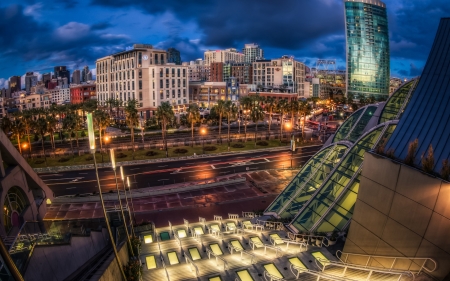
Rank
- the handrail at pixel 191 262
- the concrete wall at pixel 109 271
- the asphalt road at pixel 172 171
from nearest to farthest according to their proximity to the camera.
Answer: the concrete wall at pixel 109 271 → the handrail at pixel 191 262 → the asphalt road at pixel 172 171

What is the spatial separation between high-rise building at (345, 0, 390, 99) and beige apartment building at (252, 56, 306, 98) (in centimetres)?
3409

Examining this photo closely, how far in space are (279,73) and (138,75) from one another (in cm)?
9682

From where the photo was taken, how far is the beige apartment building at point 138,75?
11581cm

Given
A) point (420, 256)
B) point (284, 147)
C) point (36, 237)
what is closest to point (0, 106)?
point (284, 147)

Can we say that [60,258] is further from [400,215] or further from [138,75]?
[138,75]

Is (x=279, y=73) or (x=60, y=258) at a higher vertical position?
(x=279, y=73)

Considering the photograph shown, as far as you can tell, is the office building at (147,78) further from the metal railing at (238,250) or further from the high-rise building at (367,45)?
the high-rise building at (367,45)

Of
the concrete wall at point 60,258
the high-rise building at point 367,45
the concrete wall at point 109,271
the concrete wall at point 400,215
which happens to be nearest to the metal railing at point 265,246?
the concrete wall at point 400,215

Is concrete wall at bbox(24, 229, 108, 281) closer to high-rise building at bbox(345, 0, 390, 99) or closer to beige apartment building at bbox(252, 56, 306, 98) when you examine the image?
beige apartment building at bbox(252, 56, 306, 98)

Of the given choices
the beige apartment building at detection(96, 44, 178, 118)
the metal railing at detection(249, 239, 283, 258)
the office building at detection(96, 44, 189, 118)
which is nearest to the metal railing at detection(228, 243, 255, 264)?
the metal railing at detection(249, 239, 283, 258)

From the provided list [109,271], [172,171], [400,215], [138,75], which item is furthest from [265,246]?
[138,75]

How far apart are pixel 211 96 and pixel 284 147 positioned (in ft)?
267

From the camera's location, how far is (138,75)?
380 ft

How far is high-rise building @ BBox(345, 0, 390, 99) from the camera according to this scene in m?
190
